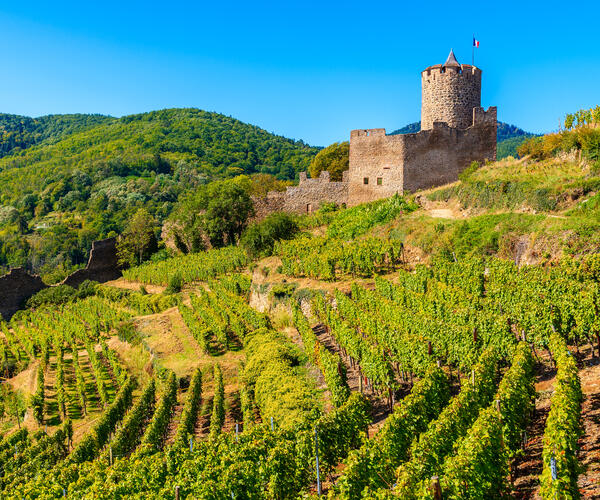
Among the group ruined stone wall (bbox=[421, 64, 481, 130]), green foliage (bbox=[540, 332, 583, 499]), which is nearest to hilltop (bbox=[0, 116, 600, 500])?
green foliage (bbox=[540, 332, 583, 499])

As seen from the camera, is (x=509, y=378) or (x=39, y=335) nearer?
(x=509, y=378)

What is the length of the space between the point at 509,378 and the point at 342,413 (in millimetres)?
3023

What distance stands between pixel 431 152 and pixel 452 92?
11.1ft

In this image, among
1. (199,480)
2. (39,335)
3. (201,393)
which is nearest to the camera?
(199,480)

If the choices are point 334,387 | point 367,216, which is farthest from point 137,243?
point 334,387

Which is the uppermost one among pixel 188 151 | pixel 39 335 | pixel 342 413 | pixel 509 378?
pixel 188 151

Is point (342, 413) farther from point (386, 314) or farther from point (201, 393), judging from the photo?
point (201, 393)

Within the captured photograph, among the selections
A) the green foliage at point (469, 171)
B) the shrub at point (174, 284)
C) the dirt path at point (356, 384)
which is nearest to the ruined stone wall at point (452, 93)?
the green foliage at point (469, 171)

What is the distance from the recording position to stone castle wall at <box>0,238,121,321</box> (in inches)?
1458

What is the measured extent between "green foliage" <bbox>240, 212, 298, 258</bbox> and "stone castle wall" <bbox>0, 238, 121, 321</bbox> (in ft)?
57.3

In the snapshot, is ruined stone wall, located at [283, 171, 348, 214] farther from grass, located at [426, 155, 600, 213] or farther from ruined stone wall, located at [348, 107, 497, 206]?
grass, located at [426, 155, 600, 213]

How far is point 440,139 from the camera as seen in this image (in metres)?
26.4

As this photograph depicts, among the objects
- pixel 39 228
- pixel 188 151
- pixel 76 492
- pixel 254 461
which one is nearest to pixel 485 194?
pixel 254 461

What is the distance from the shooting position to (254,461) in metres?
8.73
